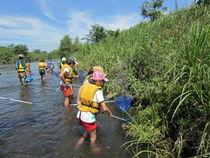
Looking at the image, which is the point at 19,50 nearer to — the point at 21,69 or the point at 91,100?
the point at 21,69

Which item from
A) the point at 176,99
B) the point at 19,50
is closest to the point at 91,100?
the point at 176,99

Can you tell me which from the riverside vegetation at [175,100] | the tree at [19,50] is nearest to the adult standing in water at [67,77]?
the riverside vegetation at [175,100]

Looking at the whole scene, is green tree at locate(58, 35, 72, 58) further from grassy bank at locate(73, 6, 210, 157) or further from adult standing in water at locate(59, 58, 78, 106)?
grassy bank at locate(73, 6, 210, 157)

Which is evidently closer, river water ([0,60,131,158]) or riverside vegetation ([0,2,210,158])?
riverside vegetation ([0,2,210,158])

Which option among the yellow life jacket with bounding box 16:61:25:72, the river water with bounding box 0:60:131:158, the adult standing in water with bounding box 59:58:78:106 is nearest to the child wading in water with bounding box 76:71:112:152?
the river water with bounding box 0:60:131:158

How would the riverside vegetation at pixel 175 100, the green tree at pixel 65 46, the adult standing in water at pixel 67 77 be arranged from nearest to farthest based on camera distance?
1. the riverside vegetation at pixel 175 100
2. the adult standing in water at pixel 67 77
3. the green tree at pixel 65 46

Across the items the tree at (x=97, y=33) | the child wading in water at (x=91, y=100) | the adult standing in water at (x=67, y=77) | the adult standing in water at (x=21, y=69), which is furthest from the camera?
the tree at (x=97, y=33)

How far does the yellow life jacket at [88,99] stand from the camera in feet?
8.12

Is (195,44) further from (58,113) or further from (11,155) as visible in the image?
(58,113)

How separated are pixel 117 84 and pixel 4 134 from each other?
3.59 m

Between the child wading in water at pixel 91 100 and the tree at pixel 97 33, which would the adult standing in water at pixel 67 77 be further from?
the tree at pixel 97 33

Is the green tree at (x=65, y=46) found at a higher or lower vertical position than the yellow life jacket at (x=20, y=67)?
higher

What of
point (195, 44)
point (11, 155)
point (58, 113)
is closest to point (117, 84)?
point (58, 113)

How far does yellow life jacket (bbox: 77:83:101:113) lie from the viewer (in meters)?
2.47
